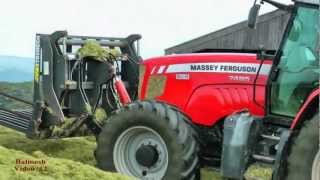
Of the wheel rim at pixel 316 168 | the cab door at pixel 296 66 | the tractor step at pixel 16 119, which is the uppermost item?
the cab door at pixel 296 66

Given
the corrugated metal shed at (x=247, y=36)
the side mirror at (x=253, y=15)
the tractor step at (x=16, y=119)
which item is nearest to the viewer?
the side mirror at (x=253, y=15)

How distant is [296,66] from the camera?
6.62 meters

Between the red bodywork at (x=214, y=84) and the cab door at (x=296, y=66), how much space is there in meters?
0.29

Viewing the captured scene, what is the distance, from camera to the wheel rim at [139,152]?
729cm

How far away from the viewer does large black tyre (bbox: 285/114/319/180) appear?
561cm

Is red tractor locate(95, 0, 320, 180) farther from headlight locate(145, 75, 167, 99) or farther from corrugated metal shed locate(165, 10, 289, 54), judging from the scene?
corrugated metal shed locate(165, 10, 289, 54)

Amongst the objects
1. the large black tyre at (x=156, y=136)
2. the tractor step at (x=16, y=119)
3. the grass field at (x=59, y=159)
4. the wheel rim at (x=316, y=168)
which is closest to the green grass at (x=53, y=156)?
the grass field at (x=59, y=159)

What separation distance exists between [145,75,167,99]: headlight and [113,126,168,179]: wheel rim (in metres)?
0.68

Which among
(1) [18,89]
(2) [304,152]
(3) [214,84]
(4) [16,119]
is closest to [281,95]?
(3) [214,84]

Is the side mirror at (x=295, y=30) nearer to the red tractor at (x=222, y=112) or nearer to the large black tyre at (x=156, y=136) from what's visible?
the red tractor at (x=222, y=112)

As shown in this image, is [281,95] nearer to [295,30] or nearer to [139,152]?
[295,30]

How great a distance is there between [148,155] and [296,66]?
78.9 inches

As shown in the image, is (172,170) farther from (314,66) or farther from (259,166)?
(314,66)

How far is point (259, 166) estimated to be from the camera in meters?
6.92
